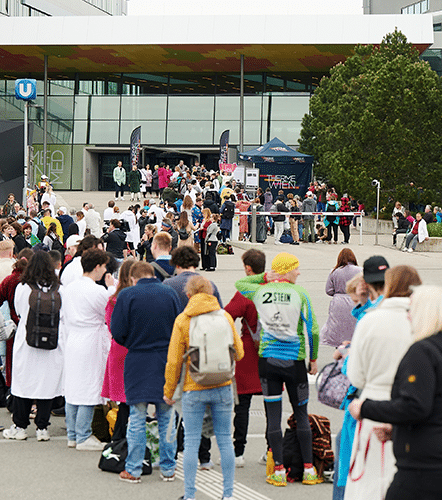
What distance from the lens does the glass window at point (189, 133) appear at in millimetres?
48156

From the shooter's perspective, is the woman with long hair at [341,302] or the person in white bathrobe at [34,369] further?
the woman with long hair at [341,302]

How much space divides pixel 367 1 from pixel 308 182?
63.0 metres

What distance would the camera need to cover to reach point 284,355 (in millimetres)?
5898

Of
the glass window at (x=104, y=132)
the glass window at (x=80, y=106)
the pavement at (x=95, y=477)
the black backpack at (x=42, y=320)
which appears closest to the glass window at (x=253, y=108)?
the glass window at (x=104, y=132)

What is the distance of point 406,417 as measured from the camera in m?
3.38

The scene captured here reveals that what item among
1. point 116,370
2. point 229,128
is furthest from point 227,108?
point 116,370

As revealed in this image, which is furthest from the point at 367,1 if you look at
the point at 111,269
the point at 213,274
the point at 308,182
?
the point at 111,269

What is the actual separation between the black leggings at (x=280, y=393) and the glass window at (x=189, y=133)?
42774 millimetres

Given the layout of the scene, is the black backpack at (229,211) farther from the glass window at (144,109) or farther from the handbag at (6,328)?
the glass window at (144,109)

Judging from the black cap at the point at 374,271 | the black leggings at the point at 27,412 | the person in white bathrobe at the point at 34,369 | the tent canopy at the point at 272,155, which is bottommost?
the black leggings at the point at 27,412

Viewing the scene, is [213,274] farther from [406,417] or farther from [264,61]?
[264,61]

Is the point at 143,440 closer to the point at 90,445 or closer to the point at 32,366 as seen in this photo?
the point at 90,445

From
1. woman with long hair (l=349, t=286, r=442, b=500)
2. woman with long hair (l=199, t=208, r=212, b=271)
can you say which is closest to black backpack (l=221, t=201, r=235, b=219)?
woman with long hair (l=199, t=208, r=212, b=271)

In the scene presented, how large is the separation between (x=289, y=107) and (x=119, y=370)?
4230 cm
